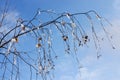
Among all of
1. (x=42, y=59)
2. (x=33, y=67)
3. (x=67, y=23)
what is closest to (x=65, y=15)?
(x=67, y=23)

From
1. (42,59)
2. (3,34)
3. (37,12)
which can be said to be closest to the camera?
(42,59)

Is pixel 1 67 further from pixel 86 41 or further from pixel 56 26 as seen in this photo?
pixel 86 41

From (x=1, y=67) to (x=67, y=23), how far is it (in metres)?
0.87

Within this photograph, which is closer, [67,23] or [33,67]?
[67,23]

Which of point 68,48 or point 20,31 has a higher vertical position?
point 20,31

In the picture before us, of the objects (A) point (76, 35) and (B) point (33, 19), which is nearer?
(A) point (76, 35)

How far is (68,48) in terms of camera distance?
255 centimetres

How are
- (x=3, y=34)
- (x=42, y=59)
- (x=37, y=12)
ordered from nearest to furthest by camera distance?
1. (x=42, y=59)
2. (x=37, y=12)
3. (x=3, y=34)

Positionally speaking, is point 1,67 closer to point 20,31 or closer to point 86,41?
point 20,31

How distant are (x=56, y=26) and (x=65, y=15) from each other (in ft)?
0.48

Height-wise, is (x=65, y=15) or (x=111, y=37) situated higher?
(x=65, y=15)

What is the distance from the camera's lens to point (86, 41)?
2.58 meters

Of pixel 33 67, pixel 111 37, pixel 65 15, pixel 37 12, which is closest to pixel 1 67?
pixel 33 67

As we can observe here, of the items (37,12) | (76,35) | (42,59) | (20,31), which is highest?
(37,12)
